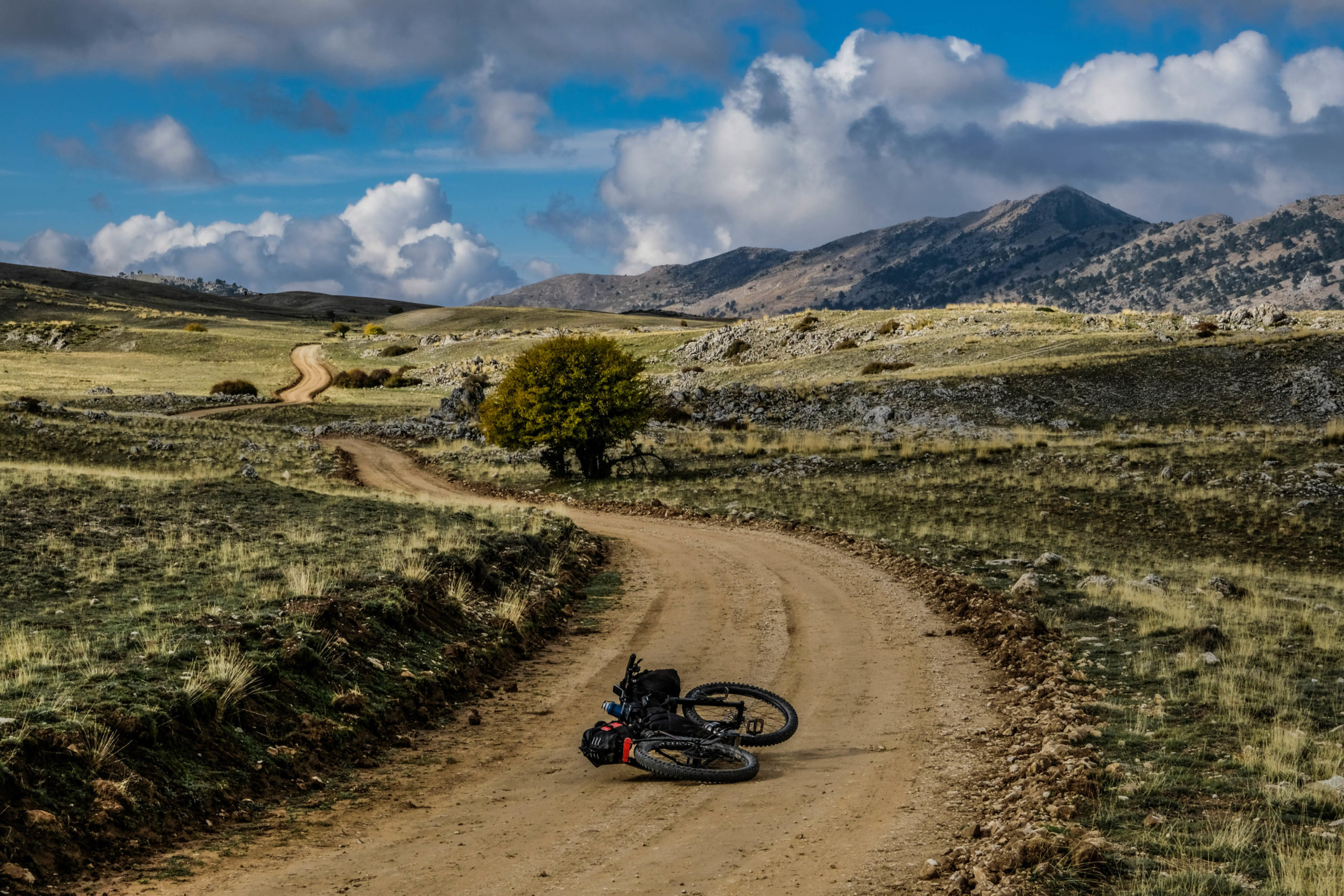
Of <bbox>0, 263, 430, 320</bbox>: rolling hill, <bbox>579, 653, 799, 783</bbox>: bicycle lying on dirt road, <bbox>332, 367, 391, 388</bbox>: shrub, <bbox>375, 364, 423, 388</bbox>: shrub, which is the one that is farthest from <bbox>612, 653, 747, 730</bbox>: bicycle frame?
<bbox>0, 263, 430, 320</bbox>: rolling hill

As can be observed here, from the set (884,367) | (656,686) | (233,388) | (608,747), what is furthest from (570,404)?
(233,388)

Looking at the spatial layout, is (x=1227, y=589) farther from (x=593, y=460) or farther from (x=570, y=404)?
(x=593, y=460)

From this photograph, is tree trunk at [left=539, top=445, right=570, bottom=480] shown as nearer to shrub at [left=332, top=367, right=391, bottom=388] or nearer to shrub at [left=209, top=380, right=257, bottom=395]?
shrub at [left=209, top=380, right=257, bottom=395]

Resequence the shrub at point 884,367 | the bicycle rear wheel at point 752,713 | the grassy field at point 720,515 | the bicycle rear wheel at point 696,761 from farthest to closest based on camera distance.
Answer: the shrub at point 884,367 → the bicycle rear wheel at point 752,713 → the bicycle rear wheel at point 696,761 → the grassy field at point 720,515

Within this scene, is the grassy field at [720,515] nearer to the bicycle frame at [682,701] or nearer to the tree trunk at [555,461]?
the tree trunk at [555,461]

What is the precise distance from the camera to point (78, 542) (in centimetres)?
1662

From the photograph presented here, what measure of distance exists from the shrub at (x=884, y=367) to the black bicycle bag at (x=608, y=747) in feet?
179

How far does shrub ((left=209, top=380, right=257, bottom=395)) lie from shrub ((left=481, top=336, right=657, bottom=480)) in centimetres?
4328

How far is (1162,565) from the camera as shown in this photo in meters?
20.5

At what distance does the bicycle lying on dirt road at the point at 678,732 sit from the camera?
8859 mm

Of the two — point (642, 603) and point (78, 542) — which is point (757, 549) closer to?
point (642, 603)

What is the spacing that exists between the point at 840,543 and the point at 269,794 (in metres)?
16.4

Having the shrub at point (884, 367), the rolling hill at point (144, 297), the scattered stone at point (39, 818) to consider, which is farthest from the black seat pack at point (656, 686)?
the rolling hill at point (144, 297)

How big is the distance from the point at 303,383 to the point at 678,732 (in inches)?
3095
